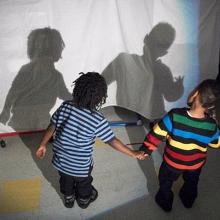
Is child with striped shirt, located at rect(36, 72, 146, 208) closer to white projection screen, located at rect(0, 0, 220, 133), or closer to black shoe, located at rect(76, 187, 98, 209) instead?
black shoe, located at rect(76, 187, 98, 209)

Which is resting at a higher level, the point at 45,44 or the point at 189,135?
the point at 45,44

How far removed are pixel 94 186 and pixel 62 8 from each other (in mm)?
1170

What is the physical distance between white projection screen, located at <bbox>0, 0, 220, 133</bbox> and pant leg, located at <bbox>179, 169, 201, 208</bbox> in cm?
80

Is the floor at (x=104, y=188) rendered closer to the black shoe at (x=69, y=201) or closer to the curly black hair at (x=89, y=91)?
the black shoe at (x=69, y=201)

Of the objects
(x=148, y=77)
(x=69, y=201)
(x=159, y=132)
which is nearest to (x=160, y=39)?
(x=148, y=77)

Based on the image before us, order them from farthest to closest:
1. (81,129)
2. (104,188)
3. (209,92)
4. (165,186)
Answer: (104,188) → (165,186) → (81,129) → (209,92)

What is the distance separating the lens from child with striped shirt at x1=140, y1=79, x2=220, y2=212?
1.48m

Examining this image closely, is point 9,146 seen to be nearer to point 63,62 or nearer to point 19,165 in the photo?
point 19,165

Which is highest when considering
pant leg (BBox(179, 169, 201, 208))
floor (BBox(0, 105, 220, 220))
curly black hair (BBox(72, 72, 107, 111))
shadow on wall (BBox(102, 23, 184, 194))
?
curly black hair (BBox(72, 72, 107, 111))

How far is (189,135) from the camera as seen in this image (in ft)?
5.15

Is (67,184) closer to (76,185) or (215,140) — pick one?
(76,185)

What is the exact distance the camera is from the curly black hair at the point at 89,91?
152 centimetres

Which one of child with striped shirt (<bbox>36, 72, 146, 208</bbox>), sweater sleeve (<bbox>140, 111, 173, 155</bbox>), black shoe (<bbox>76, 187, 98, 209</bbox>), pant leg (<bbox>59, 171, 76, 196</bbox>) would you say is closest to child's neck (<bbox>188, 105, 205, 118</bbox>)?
sweater sleeve (<bbox>140, 111, 173, 155</bbox>)

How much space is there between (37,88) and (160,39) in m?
0.95
